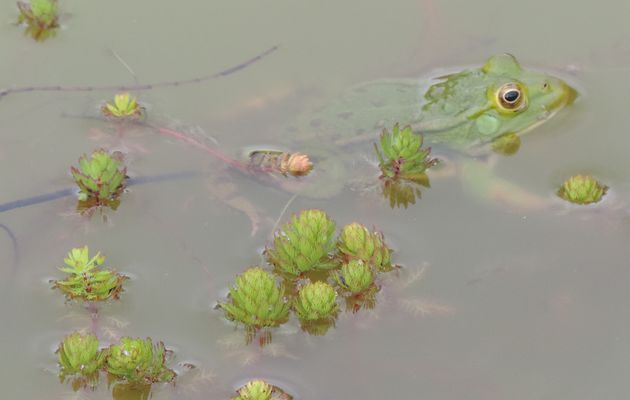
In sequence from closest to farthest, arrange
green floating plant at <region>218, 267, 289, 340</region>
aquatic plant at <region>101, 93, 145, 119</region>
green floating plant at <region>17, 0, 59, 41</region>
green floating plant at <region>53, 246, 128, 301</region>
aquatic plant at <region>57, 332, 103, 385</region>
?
aquatic plant at <region>57, 332, 103, 385</region> < green floating plant at <region>218, 267, 289, 340</region> < green floating plant at <region>53, 246, 128, 301</region> < aquatic plant at <region>101, 93, 145, 119</region> < green floating plant at <region>17, 0, 59, 41</region>

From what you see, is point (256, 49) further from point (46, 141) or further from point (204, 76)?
point (46, 141)

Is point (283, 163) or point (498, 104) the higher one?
point (498, 104)

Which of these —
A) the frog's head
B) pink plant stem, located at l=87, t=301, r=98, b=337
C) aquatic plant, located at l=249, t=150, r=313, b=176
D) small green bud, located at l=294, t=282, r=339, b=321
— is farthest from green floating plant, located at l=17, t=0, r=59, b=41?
small green bud, located at l=294, t=282, r=339, b=321

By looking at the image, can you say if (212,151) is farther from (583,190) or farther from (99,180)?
(583,190)

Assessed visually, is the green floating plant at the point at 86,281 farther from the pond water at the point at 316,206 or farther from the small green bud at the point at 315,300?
the small green bud at the point at 315,300

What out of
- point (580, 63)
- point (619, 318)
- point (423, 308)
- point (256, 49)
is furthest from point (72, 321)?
point (580, 63)

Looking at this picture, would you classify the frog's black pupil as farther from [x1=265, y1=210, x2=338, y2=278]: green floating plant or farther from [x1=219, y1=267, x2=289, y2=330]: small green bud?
[x1=219, y1=267, x2=289, y2=330]: small green bud

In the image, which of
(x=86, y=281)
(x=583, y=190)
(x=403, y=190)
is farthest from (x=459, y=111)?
(x=86, y=281)
